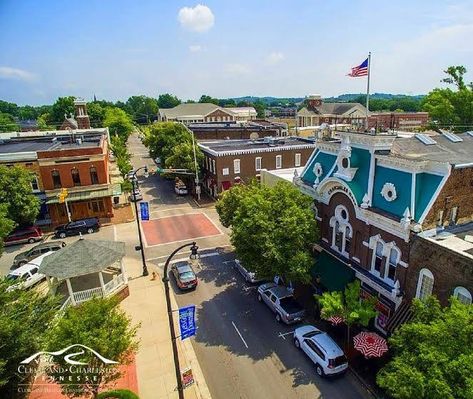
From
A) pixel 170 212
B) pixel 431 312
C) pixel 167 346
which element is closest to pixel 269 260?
pixel 167 346

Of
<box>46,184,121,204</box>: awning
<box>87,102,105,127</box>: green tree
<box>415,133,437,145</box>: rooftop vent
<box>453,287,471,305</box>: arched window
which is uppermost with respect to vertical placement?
<box>87,102,105,127</box>: green tree

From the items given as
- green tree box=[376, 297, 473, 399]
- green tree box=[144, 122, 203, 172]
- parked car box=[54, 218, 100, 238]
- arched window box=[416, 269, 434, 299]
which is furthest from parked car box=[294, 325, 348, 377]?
green tree box=[144, 122, 203, 172]

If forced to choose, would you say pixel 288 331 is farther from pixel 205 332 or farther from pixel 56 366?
pixel 56 366

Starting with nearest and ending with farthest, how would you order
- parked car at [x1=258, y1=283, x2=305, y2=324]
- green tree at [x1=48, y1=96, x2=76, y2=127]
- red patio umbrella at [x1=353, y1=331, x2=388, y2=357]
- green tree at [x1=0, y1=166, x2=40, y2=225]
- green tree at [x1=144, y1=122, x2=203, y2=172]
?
1. red patio umbrella at [x1=353, y1=331, x2=388, y2=357]
2. parked car at [x1=258, y1=283, x2=305, y2=324]
3. green tree at [x1=0, y1=166, x2=40, y2=225]
4. green tree at [x1=144, y1=122, x2=203, y2=172]
5. green tree at [x1=48, y1=96, x2=76, y2=127]

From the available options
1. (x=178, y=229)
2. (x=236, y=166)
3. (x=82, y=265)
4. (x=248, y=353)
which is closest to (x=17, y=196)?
(x=178, y=229)

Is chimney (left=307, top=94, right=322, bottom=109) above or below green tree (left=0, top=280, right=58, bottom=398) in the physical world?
above

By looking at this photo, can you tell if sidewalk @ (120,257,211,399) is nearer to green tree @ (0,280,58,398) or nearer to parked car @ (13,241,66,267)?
green tree @ (0,280,58,398)
